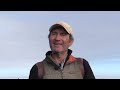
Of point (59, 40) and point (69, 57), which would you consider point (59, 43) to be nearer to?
point (59, 40)

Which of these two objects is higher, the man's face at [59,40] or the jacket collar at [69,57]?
the man's face at [59,40]

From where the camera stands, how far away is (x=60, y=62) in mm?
4207

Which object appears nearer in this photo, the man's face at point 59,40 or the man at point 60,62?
the man at point 60,62

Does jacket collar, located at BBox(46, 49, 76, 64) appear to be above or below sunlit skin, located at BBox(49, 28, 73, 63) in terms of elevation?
below

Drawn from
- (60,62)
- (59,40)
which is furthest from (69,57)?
(59,40)

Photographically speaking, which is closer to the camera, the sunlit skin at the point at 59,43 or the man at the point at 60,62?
the man at the point at 60,62

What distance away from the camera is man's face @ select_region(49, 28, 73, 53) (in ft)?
13.9

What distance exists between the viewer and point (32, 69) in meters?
4.07

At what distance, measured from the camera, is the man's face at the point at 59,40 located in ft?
13.9

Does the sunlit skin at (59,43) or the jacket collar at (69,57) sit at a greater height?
the sunlit skin at (59,43)

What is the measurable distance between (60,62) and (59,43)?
263mm
